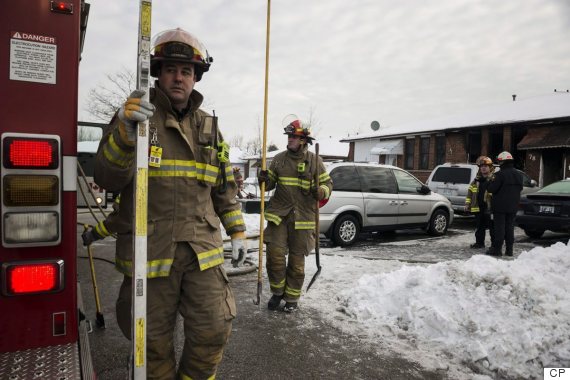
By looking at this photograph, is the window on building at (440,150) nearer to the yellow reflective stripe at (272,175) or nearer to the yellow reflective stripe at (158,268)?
the yellow reflective stripe at (272,175)

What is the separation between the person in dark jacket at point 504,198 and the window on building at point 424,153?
17.0 m

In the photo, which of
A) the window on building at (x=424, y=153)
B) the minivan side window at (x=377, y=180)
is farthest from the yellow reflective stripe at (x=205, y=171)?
the window on building at (x=424, y=153)

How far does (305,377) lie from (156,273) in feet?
5.27

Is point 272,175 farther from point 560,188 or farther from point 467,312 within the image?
point 560,188

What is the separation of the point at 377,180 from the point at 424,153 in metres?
16.6

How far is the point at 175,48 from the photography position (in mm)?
2322

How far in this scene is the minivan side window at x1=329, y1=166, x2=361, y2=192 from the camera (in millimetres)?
8841

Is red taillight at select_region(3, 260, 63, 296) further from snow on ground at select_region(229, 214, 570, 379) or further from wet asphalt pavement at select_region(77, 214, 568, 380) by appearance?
snow on ground at select_region(229, 214, 570, 379)

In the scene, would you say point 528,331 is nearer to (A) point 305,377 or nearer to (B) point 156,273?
(A) point 305,377

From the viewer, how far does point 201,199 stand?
2.32 meters

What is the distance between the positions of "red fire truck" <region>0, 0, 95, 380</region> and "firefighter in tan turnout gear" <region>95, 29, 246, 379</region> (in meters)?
0.24

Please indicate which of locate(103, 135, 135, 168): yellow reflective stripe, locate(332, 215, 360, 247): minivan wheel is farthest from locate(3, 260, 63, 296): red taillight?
locate(332, 215, 360, 247): minivan wheel

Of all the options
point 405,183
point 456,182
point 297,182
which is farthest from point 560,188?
point 297,182

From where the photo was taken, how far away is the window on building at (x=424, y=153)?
2456cm
